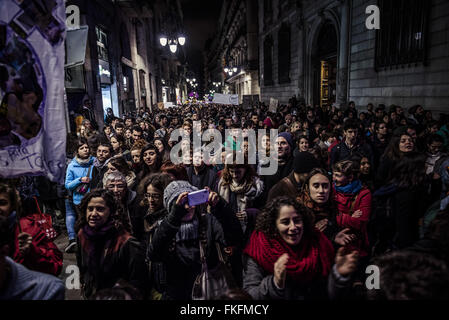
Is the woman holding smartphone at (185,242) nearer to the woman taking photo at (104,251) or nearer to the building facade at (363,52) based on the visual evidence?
the woman taking photo at (104,251)

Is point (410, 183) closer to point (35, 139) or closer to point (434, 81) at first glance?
point (35, 139)

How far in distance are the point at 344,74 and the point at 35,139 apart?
14645mm

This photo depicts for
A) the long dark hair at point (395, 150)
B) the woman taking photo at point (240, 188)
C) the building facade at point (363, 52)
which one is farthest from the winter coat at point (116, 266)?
the building facade at point (363, 52)

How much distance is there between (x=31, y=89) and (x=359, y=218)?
301 cm

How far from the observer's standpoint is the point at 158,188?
3.00 m

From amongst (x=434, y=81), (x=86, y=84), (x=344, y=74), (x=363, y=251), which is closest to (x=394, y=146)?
(x=363, y=251)

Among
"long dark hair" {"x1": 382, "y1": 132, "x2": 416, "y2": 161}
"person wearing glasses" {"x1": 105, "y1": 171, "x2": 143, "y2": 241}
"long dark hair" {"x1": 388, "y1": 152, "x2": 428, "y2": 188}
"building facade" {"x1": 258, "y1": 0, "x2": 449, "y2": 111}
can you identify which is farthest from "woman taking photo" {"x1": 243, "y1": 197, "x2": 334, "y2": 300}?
"building facade" {"x1": 258, "y1": 0, "x2": 449, "y2": 111}

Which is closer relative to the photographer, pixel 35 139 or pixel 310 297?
pixel 310 297

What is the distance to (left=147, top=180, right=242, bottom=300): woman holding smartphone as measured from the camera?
→ 2430 mm

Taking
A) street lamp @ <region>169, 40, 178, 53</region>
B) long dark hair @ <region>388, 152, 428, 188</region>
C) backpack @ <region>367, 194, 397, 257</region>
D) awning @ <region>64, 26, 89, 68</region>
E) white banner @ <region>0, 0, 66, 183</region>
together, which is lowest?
backpack @ <region>367, 194, 397, 257</region>

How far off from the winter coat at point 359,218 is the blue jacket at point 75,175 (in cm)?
350

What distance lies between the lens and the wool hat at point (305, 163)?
3.36 meters

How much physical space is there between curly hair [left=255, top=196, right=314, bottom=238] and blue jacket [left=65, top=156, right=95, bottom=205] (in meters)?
3.20

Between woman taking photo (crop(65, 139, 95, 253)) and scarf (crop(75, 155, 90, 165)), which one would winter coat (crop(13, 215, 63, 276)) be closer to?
woman taking photo (crop(65, 139, 95, 253))
